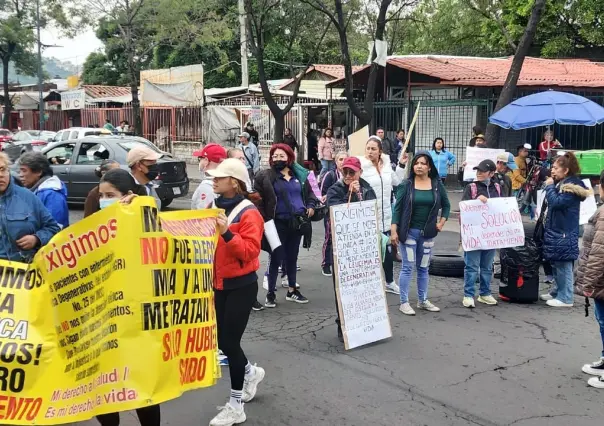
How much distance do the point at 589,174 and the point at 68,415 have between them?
43.6 ft

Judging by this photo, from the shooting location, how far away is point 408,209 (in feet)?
22.7

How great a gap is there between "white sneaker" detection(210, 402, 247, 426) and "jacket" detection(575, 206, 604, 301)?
2721 mm

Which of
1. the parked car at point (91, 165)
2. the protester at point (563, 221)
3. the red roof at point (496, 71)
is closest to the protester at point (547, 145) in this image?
the red roof at point (496, 71)

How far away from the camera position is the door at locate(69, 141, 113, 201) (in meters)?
14.8

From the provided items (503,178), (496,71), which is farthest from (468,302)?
(496,71)

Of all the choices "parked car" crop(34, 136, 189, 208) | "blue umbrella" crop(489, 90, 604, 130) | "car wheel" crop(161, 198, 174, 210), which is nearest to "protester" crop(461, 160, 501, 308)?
"blue umbrella" crop(489, 90, 604, 130)

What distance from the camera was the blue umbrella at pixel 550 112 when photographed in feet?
40.8

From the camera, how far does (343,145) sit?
2006 cm

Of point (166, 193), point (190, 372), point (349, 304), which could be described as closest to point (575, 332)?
point (349, 304)

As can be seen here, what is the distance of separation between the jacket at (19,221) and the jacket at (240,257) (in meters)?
1.21

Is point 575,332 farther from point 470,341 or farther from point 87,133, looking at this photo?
point 87,133

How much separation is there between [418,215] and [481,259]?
49.5 inches

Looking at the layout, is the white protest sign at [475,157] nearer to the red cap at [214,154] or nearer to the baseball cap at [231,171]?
the red cap at [214,154]

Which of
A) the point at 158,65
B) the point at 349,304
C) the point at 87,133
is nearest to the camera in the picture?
the point at 349,304
